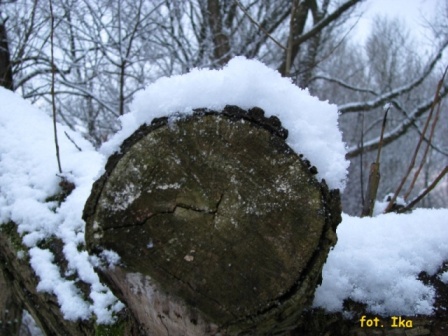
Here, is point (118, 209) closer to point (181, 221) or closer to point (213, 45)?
point (181, 221)

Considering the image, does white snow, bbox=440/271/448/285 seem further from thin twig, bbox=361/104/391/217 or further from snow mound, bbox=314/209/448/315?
thin twig, bbox=361/104/391/217

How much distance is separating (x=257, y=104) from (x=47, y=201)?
1.13m

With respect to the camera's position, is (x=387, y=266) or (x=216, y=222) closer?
(x=216, y=222)

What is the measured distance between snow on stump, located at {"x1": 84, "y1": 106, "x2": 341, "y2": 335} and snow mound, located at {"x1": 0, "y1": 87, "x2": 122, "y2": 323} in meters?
0.36

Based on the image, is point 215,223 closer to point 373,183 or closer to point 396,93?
point 373,183

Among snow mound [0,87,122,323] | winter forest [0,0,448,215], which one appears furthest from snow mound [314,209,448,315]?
winter forest [0,0,448,215]

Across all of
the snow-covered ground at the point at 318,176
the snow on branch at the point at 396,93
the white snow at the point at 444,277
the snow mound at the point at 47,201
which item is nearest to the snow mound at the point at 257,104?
the snow-covered ground at the point at 318,176

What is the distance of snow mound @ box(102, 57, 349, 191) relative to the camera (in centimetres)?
87

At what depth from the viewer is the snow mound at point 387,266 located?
102cm

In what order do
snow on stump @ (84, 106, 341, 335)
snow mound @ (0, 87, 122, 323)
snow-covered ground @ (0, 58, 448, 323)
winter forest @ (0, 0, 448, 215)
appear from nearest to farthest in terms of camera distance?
snow on stump @ (84, 106, 341, 335) → snow-covered ground @ (0, 58, 448, 323) → snow mound @ (0, 87, 122, 323) → winter forest @ (0, 0, 448, 215)

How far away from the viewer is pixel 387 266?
106 centimetres

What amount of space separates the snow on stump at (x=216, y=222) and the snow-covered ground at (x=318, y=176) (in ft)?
0.19

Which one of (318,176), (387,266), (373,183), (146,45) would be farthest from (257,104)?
(146,45)

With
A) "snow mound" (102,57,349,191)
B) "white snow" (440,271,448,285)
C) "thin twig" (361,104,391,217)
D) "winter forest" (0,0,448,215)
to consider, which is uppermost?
"winter forest" (0,0,448,215)
